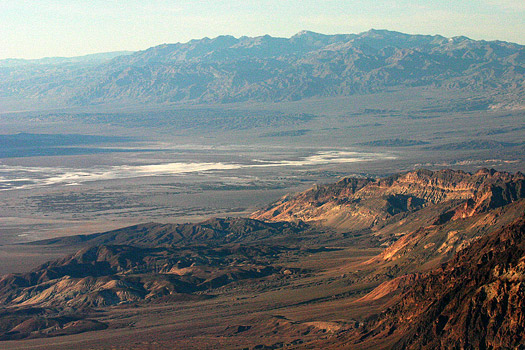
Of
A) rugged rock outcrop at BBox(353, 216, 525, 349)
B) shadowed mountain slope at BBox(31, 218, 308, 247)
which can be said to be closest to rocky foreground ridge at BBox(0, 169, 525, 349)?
rugged rock outcrop at BBox(353, 216, 525, 349)

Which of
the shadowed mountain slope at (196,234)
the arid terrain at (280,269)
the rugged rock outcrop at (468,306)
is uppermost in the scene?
the rugged rock outcrop at (468,306)

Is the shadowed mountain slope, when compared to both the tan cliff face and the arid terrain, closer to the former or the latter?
the arid terrain

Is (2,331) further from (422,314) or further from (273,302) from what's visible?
(422,314)

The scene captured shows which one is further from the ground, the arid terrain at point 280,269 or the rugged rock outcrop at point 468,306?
the rugged rock outcrop at point 468,306

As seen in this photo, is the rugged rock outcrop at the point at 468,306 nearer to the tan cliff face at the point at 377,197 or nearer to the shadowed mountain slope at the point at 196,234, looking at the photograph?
the tan cliff face at the point at 377,197

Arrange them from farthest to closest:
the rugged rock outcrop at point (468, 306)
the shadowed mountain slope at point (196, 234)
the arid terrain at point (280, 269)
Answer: the shadowed mountain slope at point (196, 234), the arid terrain at point (280, 269), the rugged rock outcrop at point (468, 306)

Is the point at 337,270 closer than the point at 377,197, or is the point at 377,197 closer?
the point at 337,270

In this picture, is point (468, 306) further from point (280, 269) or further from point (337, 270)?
point (280, 269)

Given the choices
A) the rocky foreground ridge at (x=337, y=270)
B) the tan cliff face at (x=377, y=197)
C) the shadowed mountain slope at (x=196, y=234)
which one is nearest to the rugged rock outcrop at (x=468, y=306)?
the rocky foreground ridge at (x=337, y=270)

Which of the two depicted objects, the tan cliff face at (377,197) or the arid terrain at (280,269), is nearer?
the arid terrain at (280,269)

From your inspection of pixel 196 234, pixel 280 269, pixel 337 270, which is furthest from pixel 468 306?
pixel 196 234
